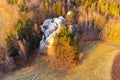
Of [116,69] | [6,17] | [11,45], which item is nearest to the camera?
[116,69]

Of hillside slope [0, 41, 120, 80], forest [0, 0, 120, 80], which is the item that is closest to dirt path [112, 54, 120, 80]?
forest [0, 0, 120, 80]

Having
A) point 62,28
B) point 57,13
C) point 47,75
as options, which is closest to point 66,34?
point 62,28

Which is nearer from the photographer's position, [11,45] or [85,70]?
[85,70]

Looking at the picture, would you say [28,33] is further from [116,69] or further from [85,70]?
[116,69]

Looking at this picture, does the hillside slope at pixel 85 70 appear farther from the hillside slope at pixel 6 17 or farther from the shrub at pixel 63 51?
the hillside slope at pixel 6 17

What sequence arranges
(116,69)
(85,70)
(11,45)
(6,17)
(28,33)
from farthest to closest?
(6,17), (28,33), (11,45), (85,70), (116,69)

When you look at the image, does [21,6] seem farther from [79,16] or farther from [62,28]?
[62,28]

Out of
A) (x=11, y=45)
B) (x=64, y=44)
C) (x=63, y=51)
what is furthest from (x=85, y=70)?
(x=11, y=45)

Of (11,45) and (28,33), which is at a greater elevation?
(28,33)
